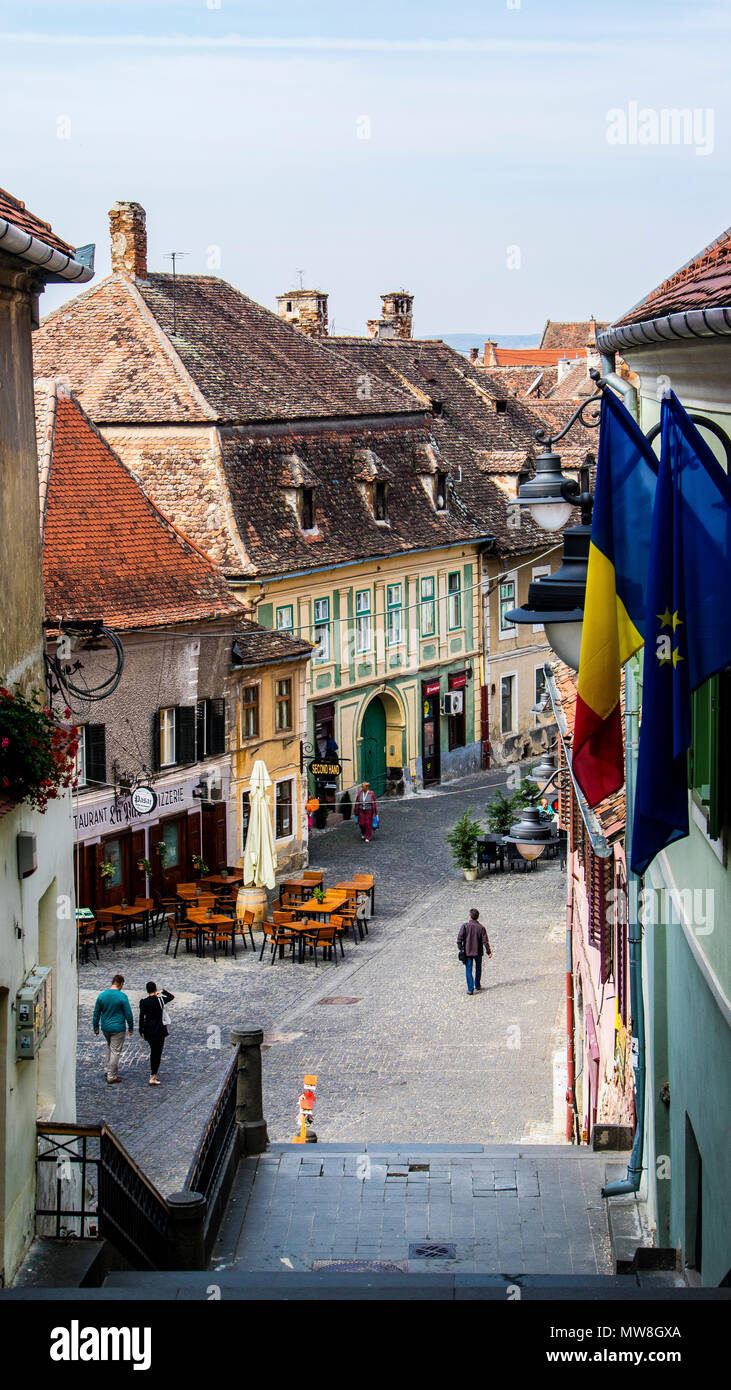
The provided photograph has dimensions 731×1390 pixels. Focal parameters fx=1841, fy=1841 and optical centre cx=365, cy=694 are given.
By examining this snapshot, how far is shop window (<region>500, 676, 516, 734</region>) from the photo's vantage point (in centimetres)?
4828

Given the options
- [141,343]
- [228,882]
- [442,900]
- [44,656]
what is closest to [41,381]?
[141,343]

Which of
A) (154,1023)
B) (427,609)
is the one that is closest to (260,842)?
(154,1023)

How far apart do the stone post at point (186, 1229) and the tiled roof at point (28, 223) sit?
6138 millimetres

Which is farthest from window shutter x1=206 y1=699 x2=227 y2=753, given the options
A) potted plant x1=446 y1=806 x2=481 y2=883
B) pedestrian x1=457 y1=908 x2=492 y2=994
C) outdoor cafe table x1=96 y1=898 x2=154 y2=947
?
pedestrian x1=457 y1=908 x2=492 y2=994

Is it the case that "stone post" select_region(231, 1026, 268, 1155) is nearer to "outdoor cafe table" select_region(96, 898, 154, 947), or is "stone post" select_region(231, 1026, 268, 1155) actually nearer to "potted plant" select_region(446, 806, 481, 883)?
"outdoor cafe table" select_region(96, 898, 154, 947)

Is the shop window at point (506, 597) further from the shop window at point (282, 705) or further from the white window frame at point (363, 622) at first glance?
the shop window at point (282, 705)

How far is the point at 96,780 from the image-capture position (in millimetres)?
28531

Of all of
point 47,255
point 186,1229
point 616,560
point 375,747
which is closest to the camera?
point 616,560

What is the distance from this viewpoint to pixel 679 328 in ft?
22.1

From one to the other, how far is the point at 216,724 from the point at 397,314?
90.8 ft

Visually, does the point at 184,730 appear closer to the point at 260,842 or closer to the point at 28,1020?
the point at 260,842
